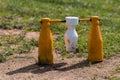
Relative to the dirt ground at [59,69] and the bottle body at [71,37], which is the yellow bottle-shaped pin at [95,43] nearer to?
the dirt ground at [59,69]

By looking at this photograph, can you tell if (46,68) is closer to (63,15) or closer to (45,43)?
(45,43)

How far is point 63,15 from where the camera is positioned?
10039 millimetres

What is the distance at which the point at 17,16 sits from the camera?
975 cm

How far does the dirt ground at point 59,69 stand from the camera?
565 centimetres

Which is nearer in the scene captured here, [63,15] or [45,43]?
[45,43]

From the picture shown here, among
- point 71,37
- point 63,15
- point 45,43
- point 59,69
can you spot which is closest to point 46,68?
point 59,69

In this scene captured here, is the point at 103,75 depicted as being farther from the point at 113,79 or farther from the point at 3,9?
the point at 3,9

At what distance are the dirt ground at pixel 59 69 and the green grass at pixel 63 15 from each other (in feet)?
1.53

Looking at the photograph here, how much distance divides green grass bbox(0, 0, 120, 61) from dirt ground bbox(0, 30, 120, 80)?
1.53 ft

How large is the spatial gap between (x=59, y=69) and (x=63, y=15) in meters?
4.16

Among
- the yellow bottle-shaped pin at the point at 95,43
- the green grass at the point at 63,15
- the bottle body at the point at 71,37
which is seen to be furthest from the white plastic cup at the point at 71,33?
the green grass at the point at 63,15

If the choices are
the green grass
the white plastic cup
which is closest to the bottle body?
the white plastic cup

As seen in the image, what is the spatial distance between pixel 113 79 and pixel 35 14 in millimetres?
4875

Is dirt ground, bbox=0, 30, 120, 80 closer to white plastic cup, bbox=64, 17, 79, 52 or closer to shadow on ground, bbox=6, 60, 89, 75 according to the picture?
shadow on ground, bbox=6, 60, 89, 75
